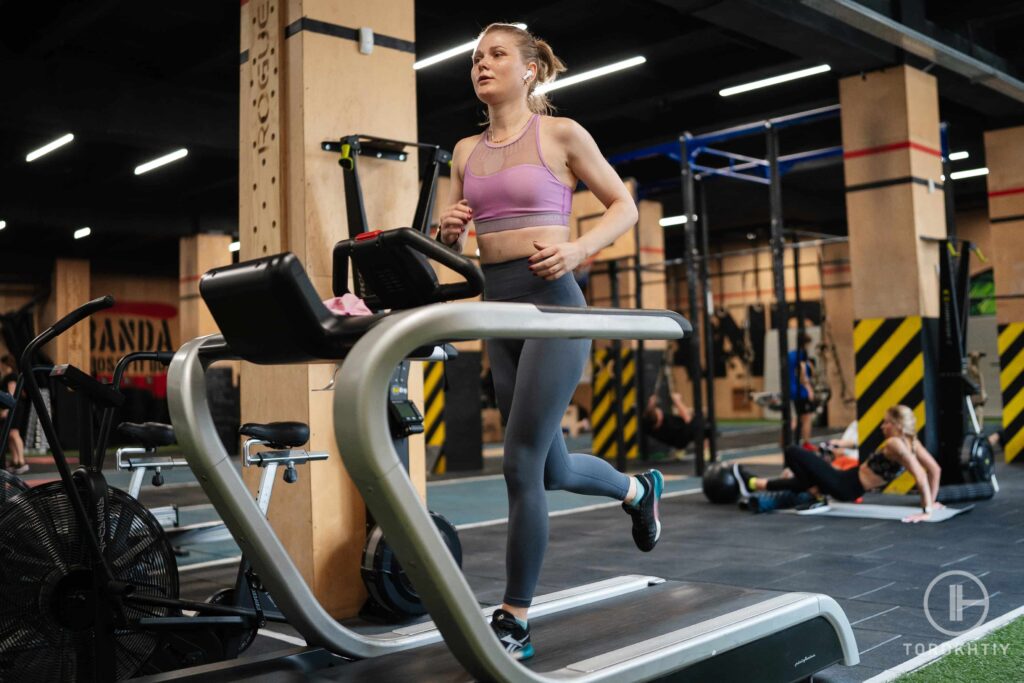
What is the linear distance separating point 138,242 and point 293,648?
1469 centimetres

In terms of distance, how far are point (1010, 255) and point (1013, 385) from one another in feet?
3.89

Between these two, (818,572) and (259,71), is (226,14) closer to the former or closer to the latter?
(259,71)

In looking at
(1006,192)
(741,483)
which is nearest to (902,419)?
(741,483)

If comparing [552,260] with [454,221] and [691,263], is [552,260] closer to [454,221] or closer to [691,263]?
[454,221]

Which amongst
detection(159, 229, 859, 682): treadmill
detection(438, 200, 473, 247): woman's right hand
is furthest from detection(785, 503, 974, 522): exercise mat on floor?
detection(438, 200, 473, 247): woman's right hand

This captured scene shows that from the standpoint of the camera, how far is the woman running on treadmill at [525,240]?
2045 mm

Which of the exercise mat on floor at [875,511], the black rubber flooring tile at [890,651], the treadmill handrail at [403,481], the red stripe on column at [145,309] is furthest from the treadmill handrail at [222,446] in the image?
the red stripe on column at [145,309]

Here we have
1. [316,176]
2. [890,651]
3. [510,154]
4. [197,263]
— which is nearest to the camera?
[510,154]

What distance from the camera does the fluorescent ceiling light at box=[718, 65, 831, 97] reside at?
789 cm

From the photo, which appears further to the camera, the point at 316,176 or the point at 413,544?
the point at 316,176

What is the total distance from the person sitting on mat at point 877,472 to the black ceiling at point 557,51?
2.58 metres

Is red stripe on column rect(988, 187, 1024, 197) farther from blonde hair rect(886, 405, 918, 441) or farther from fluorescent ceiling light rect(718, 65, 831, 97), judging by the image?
blonde hair rect(886, 405, 918, 441)

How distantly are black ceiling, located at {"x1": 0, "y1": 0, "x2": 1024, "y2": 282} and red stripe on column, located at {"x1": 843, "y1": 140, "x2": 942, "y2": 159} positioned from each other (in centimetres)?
58

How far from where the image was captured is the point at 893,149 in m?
6.56
